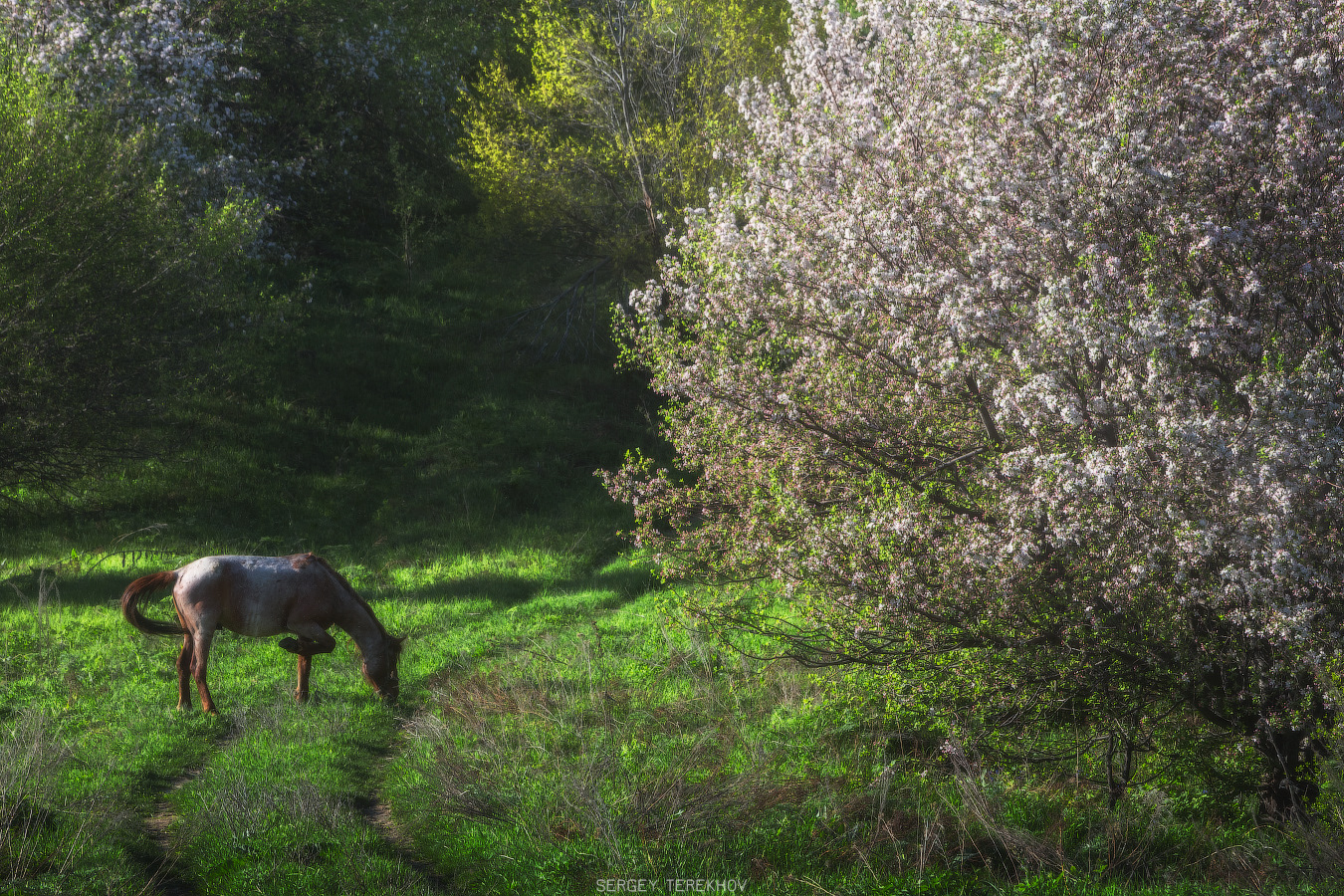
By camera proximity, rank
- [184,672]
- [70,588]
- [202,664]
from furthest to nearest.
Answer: [70,588] < [184,672] < [202,664]

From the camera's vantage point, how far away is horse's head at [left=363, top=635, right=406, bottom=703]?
35.3ft

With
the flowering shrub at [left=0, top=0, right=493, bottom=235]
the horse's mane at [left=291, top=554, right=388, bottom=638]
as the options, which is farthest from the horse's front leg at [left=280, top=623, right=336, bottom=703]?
the flowering shrub at [left=0, top=0, right=493, bottom=235]

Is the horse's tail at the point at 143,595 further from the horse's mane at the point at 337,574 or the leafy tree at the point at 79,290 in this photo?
the leafy tree at the point at 79,290

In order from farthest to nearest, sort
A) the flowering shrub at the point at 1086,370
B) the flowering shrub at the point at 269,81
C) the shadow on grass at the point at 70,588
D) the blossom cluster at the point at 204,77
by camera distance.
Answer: the flowering shrub at the point at 269,81, the blossom cluster at the point at 204,77, the shadow on grass at the point at 70,588, the flowering shrub at the point at 1086,370

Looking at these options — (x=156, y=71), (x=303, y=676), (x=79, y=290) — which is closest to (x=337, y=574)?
(x=303, y=676)

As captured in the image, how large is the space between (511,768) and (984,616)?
13.8ft

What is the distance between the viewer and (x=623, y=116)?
2462cm

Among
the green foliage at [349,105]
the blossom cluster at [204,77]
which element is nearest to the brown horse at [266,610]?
the blossom cluster at [204,77]

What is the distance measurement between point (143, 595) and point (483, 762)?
4.79 m

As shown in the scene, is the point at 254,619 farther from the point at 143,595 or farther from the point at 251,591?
the point at 143,595

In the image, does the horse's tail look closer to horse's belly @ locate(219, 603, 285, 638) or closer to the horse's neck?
horse's belly @ locate(219, 603, 285, 638)

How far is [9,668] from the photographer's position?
36.9ft

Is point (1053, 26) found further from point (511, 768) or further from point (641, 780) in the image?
point (511, 768)

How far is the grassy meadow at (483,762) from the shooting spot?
6543 mm
